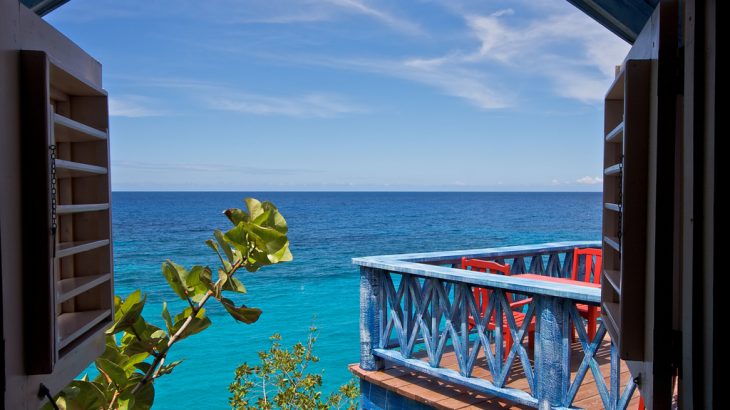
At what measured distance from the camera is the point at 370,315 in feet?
15.4

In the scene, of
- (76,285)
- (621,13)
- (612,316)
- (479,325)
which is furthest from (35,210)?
(479,325)

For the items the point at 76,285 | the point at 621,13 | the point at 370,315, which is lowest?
the point at 370,315

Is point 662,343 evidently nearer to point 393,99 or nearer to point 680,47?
point 680,47

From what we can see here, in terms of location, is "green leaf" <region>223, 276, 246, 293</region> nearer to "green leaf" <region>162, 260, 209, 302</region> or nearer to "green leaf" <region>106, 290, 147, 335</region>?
"green leaf" <region>162, 260, 209, 302</region>

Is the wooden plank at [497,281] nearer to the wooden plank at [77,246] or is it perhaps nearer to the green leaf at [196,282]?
the green leaf at [196,282]

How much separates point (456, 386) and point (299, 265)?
77.4ft

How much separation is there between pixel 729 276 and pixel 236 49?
5175 cm

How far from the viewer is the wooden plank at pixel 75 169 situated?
1.39 m

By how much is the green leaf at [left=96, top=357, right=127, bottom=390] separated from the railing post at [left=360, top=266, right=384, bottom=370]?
2.85 m

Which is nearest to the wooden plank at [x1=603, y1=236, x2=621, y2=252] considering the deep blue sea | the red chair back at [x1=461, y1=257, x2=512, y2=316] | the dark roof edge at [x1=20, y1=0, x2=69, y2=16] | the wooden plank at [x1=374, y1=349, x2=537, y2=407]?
the dark roof edge at [x1=20, y1=0, x2=69, y2=16]

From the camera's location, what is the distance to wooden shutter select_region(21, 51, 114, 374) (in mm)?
1209

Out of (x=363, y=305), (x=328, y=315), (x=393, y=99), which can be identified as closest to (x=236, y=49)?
(x=393, y=99)

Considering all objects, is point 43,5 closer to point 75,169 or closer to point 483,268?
point 75,169

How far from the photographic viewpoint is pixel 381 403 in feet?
15.2
